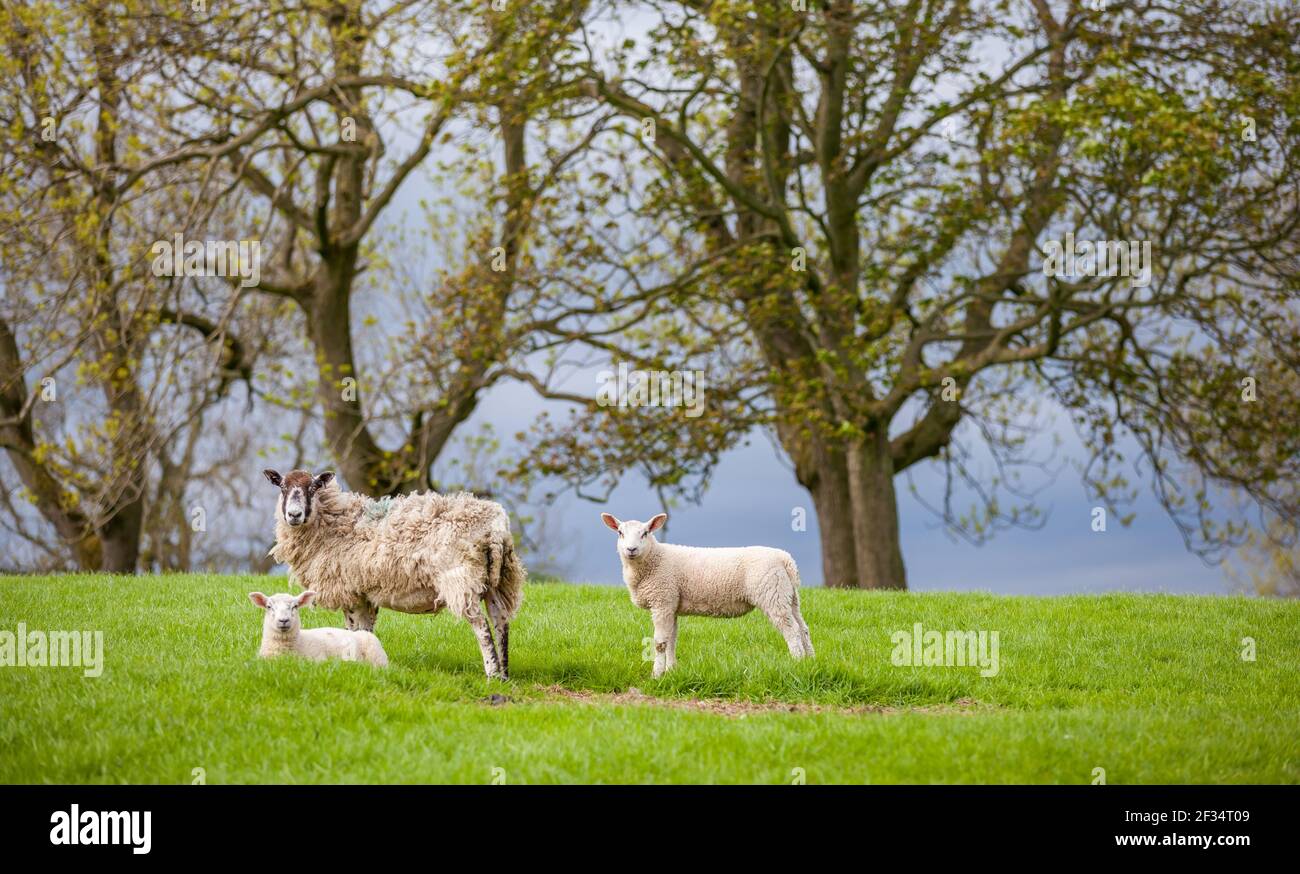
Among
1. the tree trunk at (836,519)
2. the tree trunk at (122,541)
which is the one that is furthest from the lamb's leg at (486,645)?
the tree trunk at (122,541)

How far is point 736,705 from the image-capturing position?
30.7ft

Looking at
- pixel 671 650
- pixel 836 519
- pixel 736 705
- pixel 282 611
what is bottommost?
pixel 736 705

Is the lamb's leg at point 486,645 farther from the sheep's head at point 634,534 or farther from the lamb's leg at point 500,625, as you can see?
the sheep's head at point 634,534

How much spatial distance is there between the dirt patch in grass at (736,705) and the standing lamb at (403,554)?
81 cm

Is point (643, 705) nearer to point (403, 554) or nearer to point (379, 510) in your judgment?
point (403, 554)

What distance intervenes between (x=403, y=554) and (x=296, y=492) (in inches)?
40.7

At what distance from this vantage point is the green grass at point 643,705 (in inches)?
287

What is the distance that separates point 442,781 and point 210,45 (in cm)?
1394

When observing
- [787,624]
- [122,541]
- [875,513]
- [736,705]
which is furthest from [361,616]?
[122,541]

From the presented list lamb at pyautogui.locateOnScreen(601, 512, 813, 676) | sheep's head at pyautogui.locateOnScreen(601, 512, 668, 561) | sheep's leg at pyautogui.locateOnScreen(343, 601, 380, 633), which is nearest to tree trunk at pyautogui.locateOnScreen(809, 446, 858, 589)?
lamb at pyautogui.locateOnScreen(601, 512, 813, 676)

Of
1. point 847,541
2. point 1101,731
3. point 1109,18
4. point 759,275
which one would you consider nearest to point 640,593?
point 1101,731

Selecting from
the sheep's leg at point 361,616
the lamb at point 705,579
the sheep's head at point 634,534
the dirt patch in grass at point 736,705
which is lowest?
the dirt patch in grass at point 736,705

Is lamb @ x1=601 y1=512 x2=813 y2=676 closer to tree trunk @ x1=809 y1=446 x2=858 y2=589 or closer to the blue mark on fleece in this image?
the blue mark on fleece
